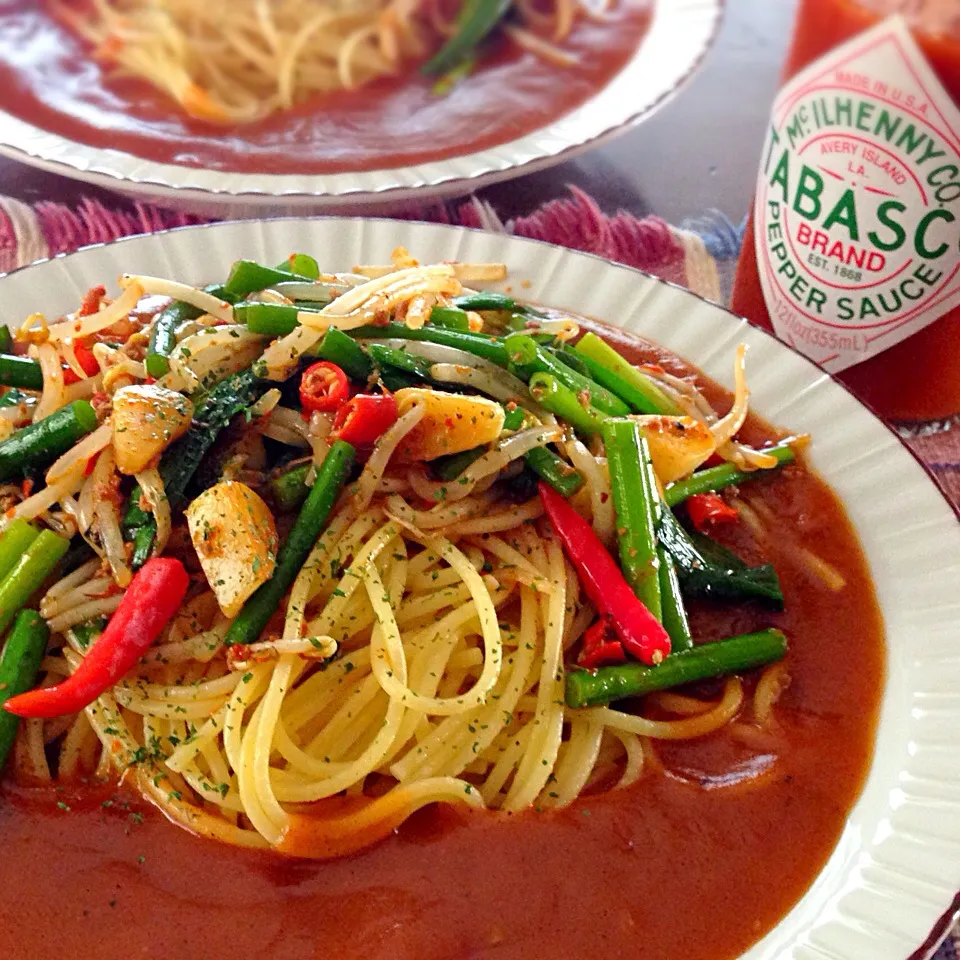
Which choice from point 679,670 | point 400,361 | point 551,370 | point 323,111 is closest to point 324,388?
point 400,361

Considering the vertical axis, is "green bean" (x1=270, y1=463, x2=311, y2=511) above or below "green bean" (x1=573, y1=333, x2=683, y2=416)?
below

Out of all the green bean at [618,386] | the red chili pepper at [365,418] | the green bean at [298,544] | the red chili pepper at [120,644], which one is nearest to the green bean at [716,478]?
the green bean at [618,386]

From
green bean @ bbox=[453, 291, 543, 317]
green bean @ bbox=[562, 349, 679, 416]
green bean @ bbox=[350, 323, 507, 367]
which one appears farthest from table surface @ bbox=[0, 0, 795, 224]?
green bean @ bbox=[350, 323, 507, 367]

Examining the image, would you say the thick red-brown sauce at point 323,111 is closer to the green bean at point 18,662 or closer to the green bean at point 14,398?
the green bean at point 14,398

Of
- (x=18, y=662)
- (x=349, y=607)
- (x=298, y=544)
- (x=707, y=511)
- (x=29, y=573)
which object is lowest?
(x=18, y=662)

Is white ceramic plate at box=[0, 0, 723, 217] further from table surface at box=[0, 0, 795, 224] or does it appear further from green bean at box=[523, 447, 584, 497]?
green bean at box=[523, 447, 584, 497]

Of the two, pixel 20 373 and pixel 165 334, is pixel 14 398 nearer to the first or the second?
pixel 20 373
